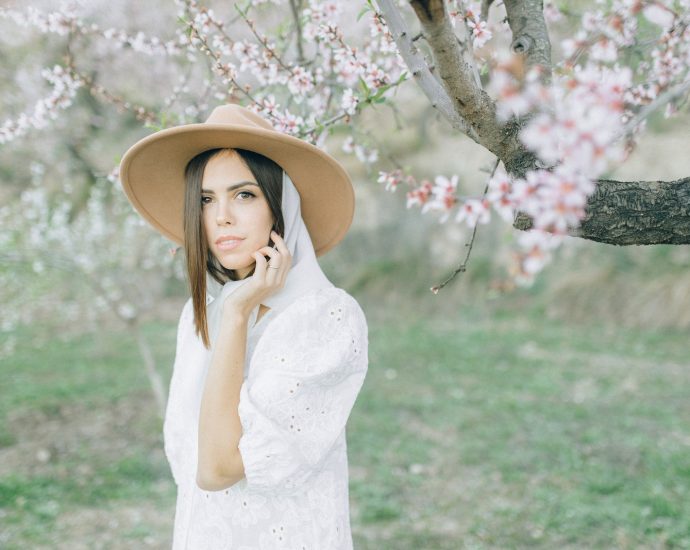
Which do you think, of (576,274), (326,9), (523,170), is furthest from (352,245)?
(523,170)

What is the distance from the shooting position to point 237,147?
5.59 ft

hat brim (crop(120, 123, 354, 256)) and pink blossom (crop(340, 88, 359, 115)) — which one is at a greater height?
pink blossom (crop(340, 88, 359, 115))

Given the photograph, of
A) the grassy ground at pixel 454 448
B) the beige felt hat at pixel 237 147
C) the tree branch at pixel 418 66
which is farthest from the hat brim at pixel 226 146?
the grassy ground at pixel 454 448

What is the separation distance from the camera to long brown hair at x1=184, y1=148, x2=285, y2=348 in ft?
5.56

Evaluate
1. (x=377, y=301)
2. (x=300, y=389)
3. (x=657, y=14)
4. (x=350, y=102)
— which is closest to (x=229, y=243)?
(x=300, y=389)

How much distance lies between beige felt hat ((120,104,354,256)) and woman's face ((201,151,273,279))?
71 mm

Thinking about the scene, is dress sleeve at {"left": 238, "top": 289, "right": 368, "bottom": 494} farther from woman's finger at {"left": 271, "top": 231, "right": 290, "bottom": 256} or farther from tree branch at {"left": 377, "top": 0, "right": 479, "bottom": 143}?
tree branch at {"left": 377, "top": 0, "right": 479, "bottom": 143}

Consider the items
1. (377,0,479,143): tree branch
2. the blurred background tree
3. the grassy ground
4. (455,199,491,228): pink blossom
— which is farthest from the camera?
the grassy ground

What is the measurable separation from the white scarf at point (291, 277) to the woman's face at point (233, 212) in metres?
0.07

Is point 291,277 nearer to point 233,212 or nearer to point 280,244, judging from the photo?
point 280,244

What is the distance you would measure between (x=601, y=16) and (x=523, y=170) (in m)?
1.48

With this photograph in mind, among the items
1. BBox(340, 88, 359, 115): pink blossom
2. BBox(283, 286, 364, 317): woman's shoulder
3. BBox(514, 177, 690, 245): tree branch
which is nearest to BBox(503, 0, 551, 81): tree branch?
BBox(514, 177, 690, 245): tree branch

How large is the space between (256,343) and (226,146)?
534 mm

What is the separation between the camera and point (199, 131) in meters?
1.62
